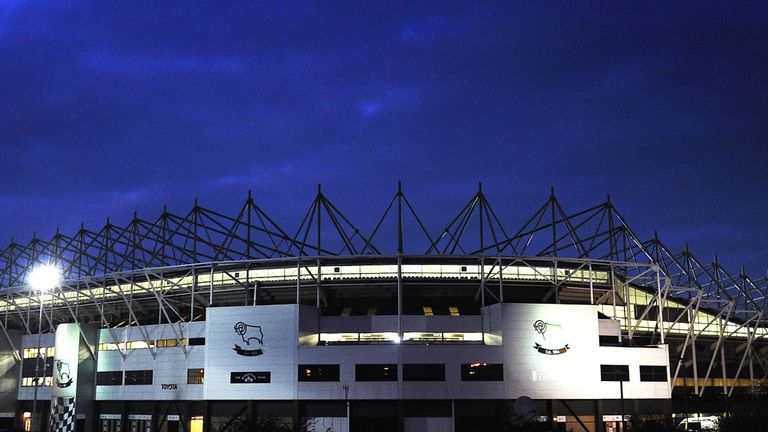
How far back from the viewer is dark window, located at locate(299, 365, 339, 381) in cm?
7644

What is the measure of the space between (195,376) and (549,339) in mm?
34037

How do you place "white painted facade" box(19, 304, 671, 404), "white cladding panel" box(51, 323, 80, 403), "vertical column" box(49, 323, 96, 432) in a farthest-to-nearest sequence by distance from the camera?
"white cladding panel" box(51, 323, 80, 403) < "vertical column" box(49, 323, 96, 432) < "white painted facade" box(19, 304, 671, 404)

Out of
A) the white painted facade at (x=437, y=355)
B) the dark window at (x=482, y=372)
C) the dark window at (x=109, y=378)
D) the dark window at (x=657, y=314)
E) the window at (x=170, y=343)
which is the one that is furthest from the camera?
the dark window at (x=657, y=314)

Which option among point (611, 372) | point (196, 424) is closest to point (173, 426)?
point (196, 424)

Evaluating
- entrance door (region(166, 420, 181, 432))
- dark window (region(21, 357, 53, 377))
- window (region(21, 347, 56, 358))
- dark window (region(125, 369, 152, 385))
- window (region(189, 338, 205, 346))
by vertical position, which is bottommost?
entrance door (region(166, 420, 181, 432))

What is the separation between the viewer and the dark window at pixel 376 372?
76000 millimetres

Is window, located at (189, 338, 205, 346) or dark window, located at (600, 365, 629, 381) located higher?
window, located at (189, 338, 205, 346)

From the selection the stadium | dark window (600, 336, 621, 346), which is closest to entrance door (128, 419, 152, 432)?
the stadium

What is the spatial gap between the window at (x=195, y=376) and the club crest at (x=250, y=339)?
6.10 meters

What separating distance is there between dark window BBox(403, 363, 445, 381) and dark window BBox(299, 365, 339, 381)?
628 centimetres

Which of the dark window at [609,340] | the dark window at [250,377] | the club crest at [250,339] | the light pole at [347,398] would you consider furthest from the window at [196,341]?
the dark window at [609,340]

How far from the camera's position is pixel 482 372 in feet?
250

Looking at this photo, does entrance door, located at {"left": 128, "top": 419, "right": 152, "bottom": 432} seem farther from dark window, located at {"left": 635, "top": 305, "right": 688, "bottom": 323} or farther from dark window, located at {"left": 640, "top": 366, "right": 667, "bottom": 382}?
dark window, located at {"left": 635, "top": 305, "right": 688, "bottom": 323}

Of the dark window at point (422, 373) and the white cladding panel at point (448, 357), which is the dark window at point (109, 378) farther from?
the dark window at point (422, 373)
